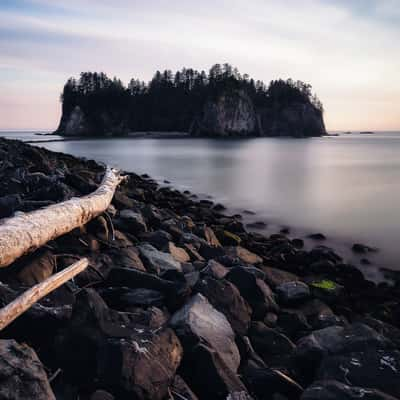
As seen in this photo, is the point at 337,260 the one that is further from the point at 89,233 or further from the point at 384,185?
the point at 384,185

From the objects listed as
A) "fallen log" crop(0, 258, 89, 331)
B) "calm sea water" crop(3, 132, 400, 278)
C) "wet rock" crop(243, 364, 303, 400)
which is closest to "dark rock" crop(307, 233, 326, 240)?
"calm sea water" crop(3, 132, 400, 278)

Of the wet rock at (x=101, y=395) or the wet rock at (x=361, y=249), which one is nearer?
the wet rock at (x=101, y=395)

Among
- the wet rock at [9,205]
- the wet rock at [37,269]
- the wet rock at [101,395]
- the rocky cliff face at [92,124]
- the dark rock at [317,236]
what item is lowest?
the dark rock at [317,236]

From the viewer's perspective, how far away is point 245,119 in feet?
365

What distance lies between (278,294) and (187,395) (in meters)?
2.84

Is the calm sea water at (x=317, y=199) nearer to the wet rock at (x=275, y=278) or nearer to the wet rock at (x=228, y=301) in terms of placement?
the wet rock at (x=275, y=278)

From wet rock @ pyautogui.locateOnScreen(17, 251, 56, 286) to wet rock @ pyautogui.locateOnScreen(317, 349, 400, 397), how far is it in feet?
9.11

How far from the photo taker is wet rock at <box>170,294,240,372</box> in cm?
328

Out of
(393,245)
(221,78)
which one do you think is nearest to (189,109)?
(221,78)

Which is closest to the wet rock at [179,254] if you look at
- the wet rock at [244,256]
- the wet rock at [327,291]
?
the wet rock at [244,256]

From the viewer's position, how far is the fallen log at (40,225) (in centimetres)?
377

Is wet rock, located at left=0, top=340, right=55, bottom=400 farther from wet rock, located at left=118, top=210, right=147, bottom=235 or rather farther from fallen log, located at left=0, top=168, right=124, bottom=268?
wet rock, located at left=118, top=210, right=147, bottom=235

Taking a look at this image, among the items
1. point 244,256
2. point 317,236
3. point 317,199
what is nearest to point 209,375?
point 244,256

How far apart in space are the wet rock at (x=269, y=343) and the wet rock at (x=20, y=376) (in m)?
2.18
